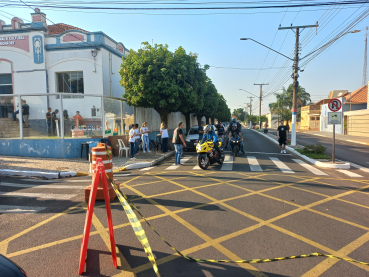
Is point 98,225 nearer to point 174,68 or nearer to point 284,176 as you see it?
point 284,176

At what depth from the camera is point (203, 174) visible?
9.29 meters

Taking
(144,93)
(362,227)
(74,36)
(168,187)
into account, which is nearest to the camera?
(362,227)

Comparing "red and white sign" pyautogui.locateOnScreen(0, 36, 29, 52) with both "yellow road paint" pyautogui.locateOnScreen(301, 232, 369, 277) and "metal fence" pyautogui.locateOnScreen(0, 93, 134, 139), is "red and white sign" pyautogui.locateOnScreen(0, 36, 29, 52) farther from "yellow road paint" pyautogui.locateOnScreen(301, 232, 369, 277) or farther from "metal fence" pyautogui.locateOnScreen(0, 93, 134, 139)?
"yellow road paint" pyautogui.locateOnScreen(301, 232, 369, 277)

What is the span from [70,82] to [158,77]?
846 centimetres

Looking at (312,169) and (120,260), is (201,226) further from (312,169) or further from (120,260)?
(312,169)

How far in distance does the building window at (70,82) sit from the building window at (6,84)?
3.90 m

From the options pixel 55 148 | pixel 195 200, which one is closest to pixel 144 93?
pixel 55 148

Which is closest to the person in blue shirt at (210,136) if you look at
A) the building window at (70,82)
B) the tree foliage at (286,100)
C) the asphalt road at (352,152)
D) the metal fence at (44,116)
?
the metal fence at (44,116)

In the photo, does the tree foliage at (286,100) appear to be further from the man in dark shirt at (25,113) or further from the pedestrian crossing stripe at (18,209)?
the pedestrian crossing stripe at (18,209)

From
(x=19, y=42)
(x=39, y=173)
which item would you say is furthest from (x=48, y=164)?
(x=19, y=42)

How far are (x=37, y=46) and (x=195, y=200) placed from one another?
765 inches

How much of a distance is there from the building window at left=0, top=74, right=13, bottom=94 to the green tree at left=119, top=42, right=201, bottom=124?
33.6 ft

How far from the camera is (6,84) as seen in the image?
20.3 m

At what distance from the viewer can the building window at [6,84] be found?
20.2m
